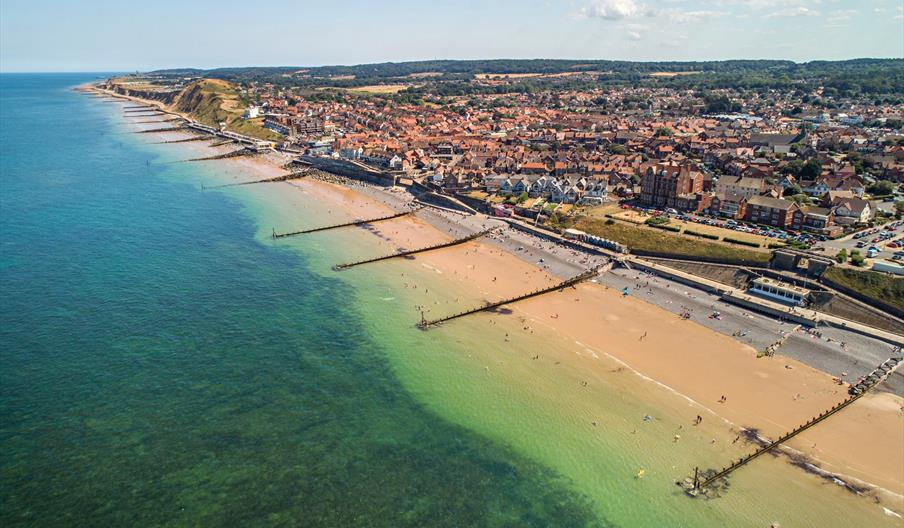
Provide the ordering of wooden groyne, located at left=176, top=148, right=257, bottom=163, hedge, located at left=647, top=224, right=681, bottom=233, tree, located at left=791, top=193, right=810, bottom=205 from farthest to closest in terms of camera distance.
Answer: wooden groyne, located at left=176, top=148, right=257, bottom=163 < tree, located at left=791, top=193, right=810, bottom=205 < hedge, located at left=647, top=224, right=681, bottom=233

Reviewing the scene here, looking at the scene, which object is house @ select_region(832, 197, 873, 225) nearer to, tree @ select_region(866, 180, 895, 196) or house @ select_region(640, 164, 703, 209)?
house @ select_region(640, 164, 703, 209)

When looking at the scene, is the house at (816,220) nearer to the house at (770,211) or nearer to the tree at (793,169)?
the house at (770,211)

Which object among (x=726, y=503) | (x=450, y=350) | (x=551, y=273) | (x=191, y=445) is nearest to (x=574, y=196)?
(x=551, y=273)

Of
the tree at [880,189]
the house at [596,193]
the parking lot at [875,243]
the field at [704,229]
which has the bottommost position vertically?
the field at [704,229]

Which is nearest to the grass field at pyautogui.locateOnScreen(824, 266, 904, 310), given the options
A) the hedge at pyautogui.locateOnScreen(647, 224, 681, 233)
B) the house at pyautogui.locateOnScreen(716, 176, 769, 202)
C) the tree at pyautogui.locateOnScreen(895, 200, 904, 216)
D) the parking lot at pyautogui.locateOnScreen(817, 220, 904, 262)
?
the parking lot at pyautogui.locateOnScreen(817, 220, 904, 262)

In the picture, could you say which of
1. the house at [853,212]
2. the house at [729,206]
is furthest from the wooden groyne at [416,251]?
the house at [853,212]

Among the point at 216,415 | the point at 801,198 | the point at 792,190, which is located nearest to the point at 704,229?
the point at 801,198

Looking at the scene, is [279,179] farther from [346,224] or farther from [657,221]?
[657,221]
